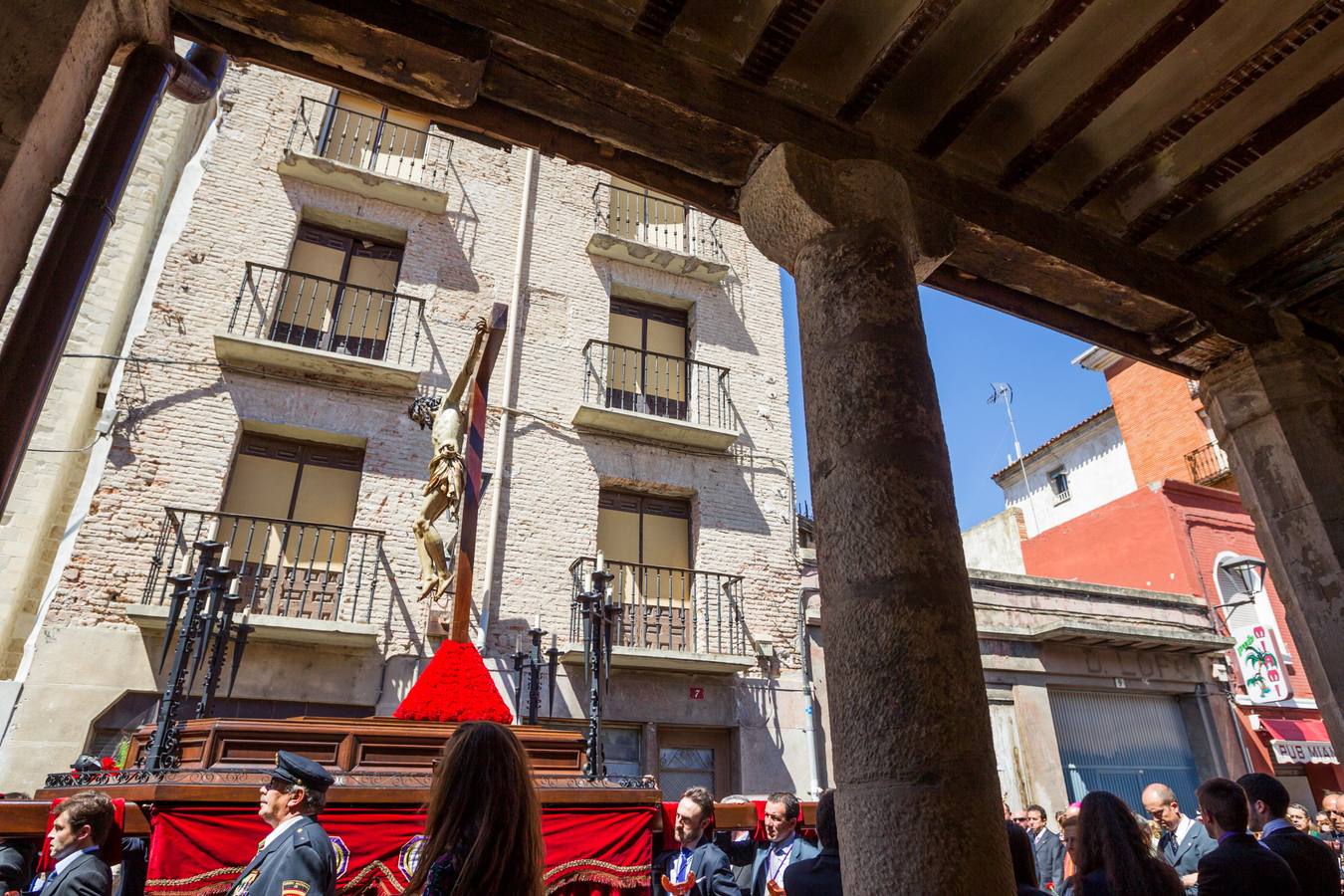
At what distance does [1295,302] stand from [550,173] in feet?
33.4

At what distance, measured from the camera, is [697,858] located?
4047 millimetres

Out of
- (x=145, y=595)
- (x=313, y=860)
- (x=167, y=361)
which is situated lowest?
(x=313, y=860)

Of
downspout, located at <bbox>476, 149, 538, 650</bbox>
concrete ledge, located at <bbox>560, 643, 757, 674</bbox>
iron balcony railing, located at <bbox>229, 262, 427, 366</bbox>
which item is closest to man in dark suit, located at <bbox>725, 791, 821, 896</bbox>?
concrete ledge, located at <bbox>560, 643, 757, 674</bbox>

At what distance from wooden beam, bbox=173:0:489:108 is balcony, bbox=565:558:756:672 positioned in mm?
7187

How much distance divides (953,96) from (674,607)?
7.68 metres

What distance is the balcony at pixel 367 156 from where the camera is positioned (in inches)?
414

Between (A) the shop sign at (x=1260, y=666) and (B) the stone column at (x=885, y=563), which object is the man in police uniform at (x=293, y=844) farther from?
(A) the shop sign at (x=1260, y=666)

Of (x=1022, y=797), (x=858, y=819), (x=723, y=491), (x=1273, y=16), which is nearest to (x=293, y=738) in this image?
(x=858, y=819)

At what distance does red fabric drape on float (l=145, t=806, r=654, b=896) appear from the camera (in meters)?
3.58

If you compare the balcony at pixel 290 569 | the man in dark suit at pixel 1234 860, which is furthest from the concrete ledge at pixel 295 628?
the man in dark suit at pixel 1234 860

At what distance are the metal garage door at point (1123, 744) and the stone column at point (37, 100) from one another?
493 inches

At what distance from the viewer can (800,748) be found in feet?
32.0

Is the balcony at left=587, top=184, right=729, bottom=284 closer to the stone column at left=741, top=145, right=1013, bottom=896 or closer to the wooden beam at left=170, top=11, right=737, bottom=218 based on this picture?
the wooden beam at left=170, top=11, right=737, bottom=218

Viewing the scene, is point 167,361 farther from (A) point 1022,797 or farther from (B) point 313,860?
(A) point 1022,797
